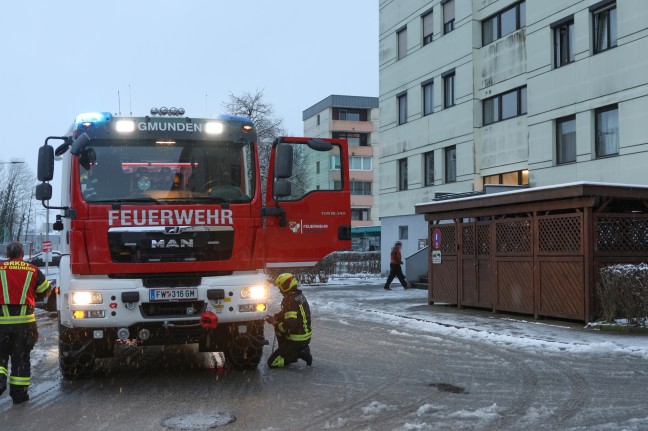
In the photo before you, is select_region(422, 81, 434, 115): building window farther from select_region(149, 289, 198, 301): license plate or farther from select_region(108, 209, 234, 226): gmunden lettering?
select_region(149, 289, 198, 301): license plate

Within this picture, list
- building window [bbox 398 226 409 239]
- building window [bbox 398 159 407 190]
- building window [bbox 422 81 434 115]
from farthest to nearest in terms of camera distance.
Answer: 1. building window [bbox 398 159 407 190]
2. building window [bbox 398 226 409 239]
3. building window [bbox 422 81 434 115]

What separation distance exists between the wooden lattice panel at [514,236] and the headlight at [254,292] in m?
8.22

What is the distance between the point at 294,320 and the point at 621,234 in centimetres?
770

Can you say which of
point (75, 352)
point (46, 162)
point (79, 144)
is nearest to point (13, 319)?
point (75, 352)

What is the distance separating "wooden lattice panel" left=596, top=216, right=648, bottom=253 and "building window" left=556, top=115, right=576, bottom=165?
8.81 m

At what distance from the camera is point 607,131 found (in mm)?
21047

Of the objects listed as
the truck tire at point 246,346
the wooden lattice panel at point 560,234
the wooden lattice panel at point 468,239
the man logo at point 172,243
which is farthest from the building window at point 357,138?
the man logo at point 172,243

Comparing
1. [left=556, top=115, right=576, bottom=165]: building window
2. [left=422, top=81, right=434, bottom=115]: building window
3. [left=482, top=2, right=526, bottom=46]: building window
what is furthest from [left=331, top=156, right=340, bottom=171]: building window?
[left=422, top=81, right=434, bottom=115]: building window

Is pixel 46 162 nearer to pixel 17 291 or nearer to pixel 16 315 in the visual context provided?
pixel 17 291

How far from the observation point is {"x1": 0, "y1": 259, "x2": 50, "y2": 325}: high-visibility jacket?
766 centimetres

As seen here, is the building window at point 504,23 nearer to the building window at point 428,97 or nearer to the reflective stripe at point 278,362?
the building window at point 428,97

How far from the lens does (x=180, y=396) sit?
25.0 ft

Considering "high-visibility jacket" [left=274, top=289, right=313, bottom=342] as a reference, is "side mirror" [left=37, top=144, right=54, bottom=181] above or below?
above

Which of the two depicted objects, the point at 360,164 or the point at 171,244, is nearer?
the point at 171,244
